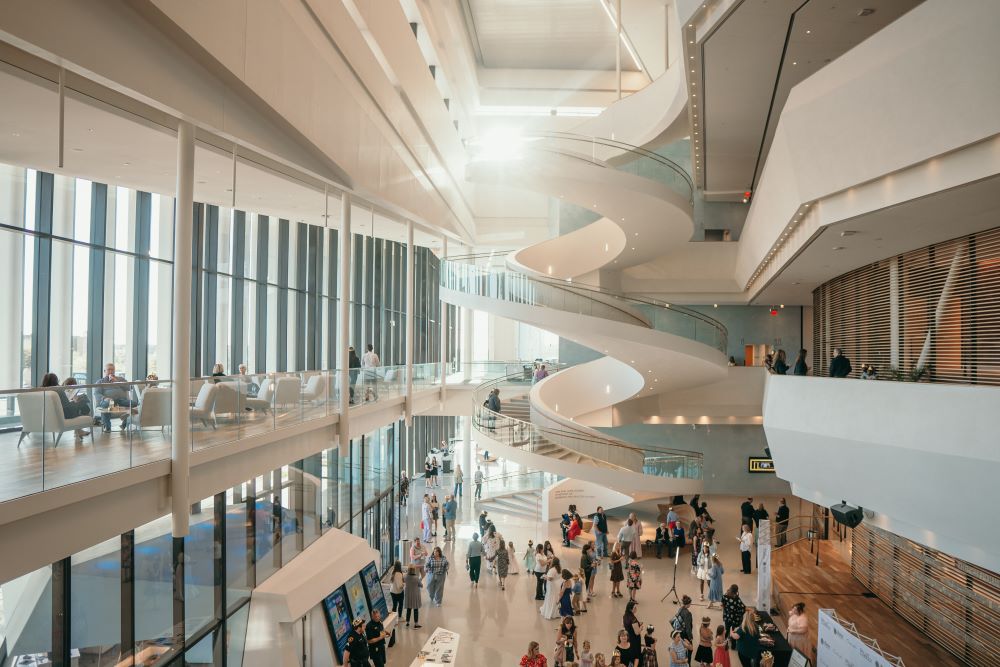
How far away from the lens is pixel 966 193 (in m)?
6.37

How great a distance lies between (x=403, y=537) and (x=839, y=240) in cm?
1195

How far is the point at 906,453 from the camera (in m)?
7.26

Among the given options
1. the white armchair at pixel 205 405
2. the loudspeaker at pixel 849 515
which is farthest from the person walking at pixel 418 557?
the loudspeaker at pixel 849 515

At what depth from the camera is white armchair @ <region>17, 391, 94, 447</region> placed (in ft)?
15.0

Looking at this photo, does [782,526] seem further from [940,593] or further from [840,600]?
[940,593]

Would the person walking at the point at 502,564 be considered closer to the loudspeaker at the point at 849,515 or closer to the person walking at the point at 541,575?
the person walking at the point at 541,575

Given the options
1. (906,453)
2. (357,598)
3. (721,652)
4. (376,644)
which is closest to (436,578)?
(357,598)

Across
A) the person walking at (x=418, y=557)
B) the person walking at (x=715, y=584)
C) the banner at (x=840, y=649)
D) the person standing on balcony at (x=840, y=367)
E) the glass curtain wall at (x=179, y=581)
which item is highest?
the person standing on balcony at (x=840, y=367)

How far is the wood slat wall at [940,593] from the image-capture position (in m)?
9.10

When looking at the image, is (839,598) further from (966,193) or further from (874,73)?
(874,73)

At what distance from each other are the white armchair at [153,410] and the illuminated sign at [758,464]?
63.2ft

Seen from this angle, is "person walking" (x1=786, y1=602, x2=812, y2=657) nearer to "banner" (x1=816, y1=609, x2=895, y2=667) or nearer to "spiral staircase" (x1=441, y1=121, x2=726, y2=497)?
"banner" (x1=816, y1=609, x2=895, y2=667)

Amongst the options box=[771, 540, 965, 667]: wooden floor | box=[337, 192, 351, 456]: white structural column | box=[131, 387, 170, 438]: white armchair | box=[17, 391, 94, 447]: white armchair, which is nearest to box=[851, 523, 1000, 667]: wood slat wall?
box=[771, 540, 965, 667]: wooden floor

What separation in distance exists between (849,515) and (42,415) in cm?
877
